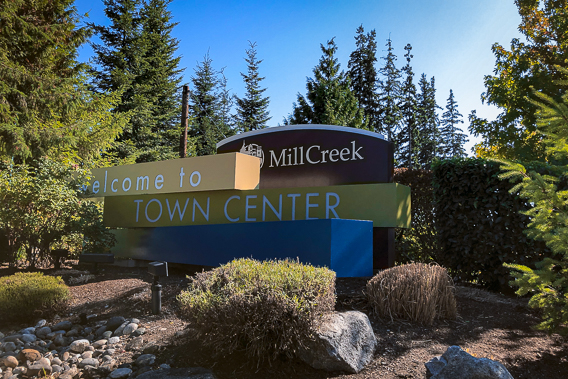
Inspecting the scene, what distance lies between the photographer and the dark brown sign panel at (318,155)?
267 inches

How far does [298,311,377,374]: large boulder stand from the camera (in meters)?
3.25

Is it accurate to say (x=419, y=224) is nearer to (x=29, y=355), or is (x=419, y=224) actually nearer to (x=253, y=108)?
(x=29, y=355)

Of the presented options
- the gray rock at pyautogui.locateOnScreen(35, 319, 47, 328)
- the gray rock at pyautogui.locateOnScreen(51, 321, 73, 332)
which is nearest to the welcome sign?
the gray rock at pyautogui.locateOnScreen(51, 321, 73, 332)

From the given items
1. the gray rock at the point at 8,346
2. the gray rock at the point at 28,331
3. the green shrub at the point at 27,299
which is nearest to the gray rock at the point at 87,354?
the gray rock at the point at 8,346

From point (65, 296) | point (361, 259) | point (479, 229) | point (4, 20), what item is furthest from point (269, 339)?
point (4, 20)

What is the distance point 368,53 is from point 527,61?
14.3 m

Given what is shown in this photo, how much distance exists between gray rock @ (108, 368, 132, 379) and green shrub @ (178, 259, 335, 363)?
2.40ft

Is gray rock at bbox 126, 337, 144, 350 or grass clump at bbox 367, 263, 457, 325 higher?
grass clump at bbox 367, 263, 457, 325

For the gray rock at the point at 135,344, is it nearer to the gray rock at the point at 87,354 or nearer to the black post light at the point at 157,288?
the gray rock at the point at 87,354

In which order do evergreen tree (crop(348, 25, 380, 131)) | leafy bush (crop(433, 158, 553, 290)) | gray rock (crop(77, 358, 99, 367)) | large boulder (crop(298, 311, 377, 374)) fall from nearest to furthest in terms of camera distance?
1. large boulder (crop(298, 311, 377, 374))
2. gray rock (crop(77, 358, 99, 367))
3. leafy bush (crop(433, 158, 553, 290))
4. evergreen tree (crop(348, 25, 380, 131))

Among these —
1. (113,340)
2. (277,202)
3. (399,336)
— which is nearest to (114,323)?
(113,340)

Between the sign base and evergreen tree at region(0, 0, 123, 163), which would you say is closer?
the sign base

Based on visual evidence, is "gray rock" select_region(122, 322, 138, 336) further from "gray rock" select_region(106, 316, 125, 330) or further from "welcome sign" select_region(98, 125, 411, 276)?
"welcome sign" select_region(98, 125, 411, 276)

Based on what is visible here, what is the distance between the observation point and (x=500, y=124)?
15625 millimetres
